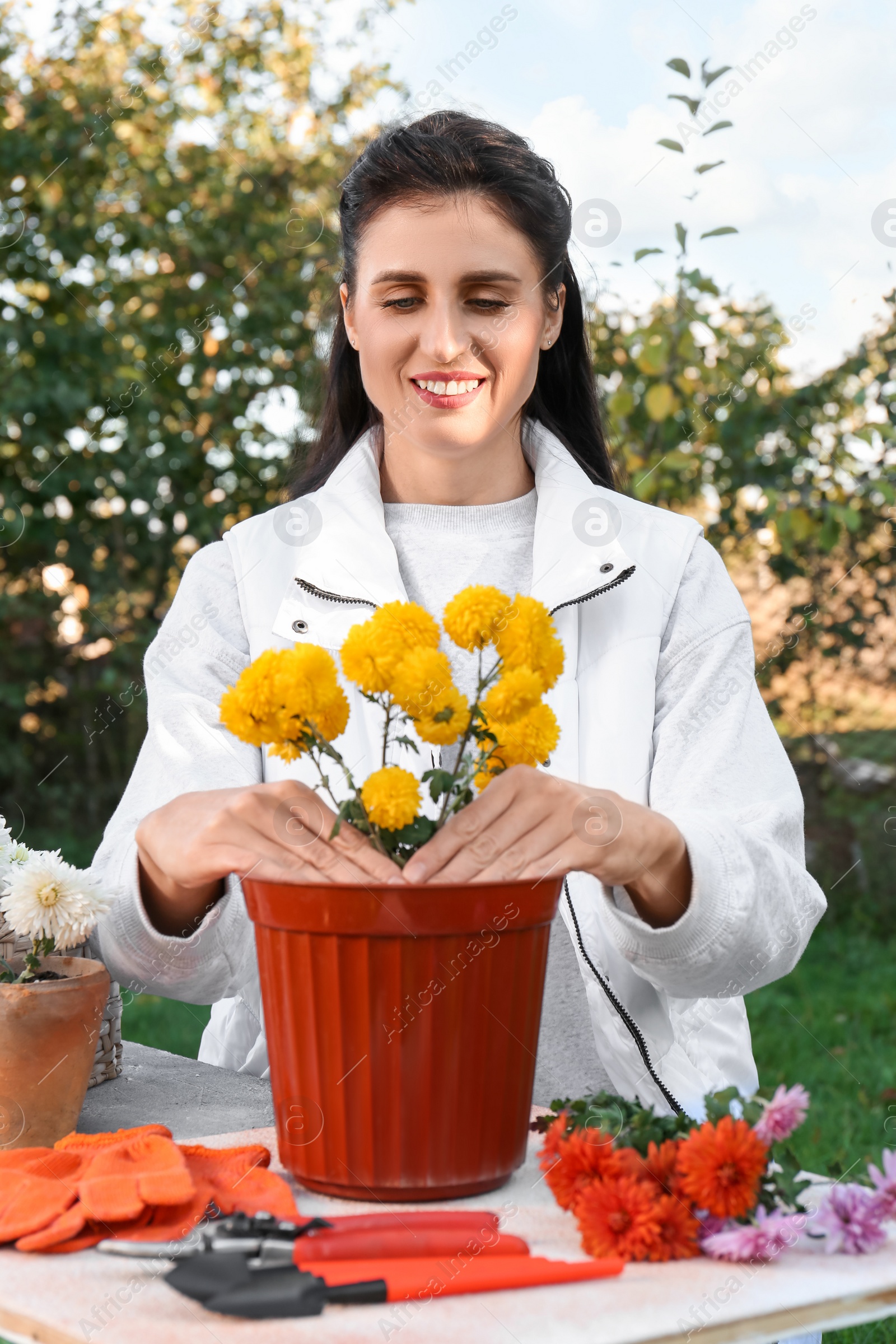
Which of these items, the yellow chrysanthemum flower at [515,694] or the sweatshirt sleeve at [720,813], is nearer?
the yellow chrysanthemum flower at [515,694]

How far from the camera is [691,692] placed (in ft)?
5.65

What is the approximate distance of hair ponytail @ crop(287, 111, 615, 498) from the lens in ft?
5.81

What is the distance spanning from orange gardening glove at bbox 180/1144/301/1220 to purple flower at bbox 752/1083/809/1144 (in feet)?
1.16

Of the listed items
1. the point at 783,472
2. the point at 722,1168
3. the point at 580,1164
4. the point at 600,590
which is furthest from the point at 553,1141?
the point at 783,472

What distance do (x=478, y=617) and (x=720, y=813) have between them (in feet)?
1.66

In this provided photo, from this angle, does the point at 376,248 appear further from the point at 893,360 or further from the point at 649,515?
the point at 893,360

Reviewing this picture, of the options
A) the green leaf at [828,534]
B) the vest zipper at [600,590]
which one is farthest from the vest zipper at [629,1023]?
the green leaf at [828,534]

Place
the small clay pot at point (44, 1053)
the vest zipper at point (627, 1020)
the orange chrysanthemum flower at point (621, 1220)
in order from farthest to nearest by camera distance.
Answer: the vest zipper at point (627, 1020), the small clay pot at point (44, 1053), the orange chrysanthemum flower at point (621, 1220)

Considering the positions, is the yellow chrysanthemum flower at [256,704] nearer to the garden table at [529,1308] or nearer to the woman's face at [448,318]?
the garden table at [529,1308]

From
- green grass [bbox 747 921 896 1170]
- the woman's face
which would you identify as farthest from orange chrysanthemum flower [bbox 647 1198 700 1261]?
green grass [bbox 747 921 896 1170]

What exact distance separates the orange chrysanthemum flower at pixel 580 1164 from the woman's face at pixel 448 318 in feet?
3.36

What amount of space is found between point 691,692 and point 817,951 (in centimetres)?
375

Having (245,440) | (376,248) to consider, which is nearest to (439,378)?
(376,248)

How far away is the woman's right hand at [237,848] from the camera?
3.45ft
